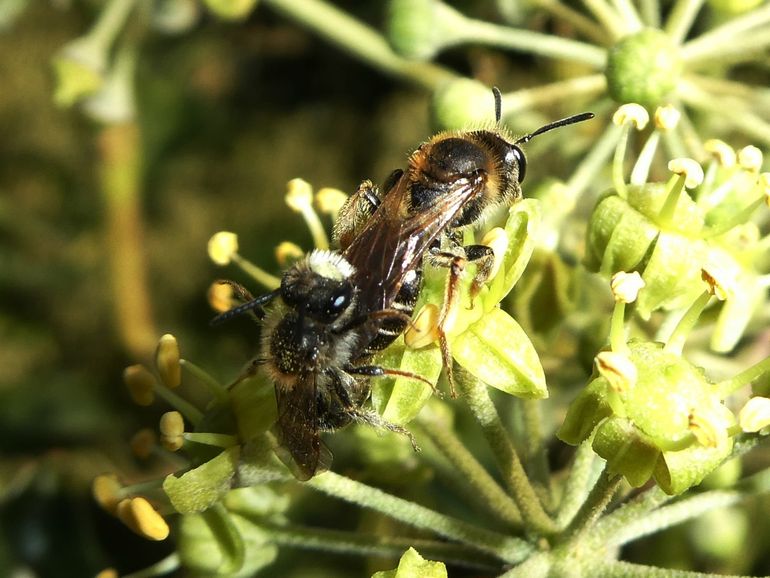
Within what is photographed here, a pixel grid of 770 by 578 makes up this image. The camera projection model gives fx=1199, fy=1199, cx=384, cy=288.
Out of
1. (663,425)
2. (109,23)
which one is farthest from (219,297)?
(109,23)

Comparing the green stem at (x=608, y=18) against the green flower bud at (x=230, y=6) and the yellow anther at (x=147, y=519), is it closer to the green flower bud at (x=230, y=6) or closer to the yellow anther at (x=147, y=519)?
the green flower bud at (x=230, y=6)

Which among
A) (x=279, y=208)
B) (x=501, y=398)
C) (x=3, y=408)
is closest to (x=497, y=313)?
(x=501, y=398)

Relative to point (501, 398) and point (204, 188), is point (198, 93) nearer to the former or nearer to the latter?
point (204, 188)

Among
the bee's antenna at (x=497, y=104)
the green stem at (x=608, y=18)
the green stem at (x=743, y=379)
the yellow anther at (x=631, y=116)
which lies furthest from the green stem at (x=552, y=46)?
the green stem at (x=743, y=379)

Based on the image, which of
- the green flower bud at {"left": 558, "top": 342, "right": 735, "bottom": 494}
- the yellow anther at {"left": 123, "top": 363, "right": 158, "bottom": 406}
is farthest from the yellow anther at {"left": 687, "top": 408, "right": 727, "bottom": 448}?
the yellow anther at {"left": 123, "top": 363, "right": 158, "bottom": 406}

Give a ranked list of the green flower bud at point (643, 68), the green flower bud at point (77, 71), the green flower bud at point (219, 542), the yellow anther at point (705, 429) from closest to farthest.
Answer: the yellow anther at point (705, 429), the green flower bud at point (219, 542), the green flower bud at point (643, 68), the green flower bud at point (77, 71)

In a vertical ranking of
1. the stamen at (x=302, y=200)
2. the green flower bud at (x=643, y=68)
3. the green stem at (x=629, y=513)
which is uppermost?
the green flower bud at (x=643, y=68)

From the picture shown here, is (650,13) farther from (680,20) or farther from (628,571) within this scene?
(628,571)

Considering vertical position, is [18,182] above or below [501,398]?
above
